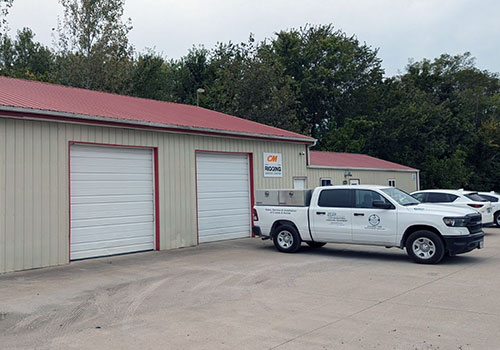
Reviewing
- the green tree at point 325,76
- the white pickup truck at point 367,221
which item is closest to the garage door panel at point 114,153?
the white pickup truck at point 367,221

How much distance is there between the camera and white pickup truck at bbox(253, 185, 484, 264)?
1053cm

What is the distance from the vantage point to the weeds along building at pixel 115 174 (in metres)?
10.6

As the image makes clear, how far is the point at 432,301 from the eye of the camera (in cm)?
728

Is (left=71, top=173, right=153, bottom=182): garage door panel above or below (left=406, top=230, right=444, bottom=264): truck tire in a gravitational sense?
above

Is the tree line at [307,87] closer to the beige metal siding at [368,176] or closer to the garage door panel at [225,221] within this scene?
the beige metal siding at [368,176]

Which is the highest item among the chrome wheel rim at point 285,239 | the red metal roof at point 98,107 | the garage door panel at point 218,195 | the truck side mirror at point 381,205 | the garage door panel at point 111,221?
the red metal roof at point 98,107

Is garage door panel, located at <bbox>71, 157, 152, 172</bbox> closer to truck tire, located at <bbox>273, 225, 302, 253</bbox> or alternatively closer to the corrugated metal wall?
the corrugated metal wall

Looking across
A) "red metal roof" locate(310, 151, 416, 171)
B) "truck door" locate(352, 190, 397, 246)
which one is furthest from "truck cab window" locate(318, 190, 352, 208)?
"red metal roof" locate(310, 151, 416, 171)

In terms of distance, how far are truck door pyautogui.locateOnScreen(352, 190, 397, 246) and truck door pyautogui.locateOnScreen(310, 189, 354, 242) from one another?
0.18m

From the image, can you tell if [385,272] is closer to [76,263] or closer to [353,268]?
[353,268]

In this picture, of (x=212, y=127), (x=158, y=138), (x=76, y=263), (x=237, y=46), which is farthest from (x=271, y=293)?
(x=237, y=46)

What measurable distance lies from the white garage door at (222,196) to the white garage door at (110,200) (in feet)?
6.37

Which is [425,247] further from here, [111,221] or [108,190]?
[108,190]

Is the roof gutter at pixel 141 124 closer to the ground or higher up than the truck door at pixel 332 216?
higher up
